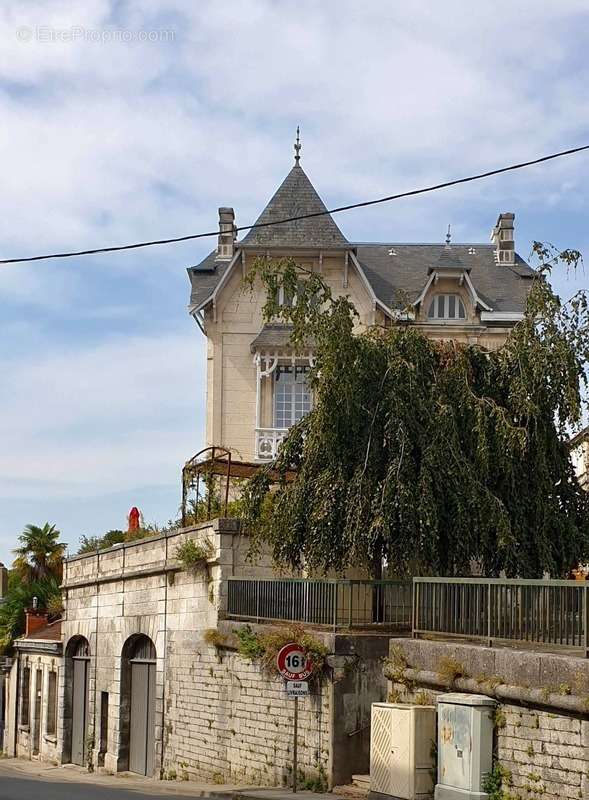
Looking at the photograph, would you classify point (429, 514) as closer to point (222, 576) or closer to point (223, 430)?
point (222, 576)

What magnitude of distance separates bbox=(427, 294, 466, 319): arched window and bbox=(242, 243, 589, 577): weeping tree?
13738mm

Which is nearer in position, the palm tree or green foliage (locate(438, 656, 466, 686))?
green foliage (locate(438, 656, 466, 686))

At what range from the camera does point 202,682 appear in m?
21.5

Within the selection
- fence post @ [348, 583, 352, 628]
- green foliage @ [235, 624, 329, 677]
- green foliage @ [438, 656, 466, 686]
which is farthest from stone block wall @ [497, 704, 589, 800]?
fence post @ [348, 583, 352, 628]

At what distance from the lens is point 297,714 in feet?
57.9

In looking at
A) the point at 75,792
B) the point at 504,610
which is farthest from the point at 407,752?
the point at 75,792

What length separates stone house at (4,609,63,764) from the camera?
3316 centimetres

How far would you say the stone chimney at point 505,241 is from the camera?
37.9 m

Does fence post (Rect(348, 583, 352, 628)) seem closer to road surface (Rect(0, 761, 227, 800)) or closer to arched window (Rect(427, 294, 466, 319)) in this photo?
road surface (Rect(0, 761, 227, 800))

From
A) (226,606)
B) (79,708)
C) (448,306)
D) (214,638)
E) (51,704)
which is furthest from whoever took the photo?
(448,306)

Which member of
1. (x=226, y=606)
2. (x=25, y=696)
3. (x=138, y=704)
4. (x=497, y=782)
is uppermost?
(x=226, y=606)

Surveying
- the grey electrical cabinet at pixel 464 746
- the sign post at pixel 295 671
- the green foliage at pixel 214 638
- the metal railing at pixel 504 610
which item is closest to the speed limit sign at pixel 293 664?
the sign post at pixel 295 671

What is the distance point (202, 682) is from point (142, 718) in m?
4.64

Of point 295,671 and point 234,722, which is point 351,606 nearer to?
point 295,671
